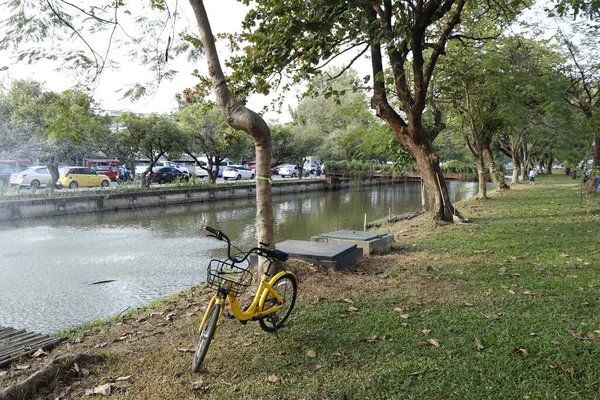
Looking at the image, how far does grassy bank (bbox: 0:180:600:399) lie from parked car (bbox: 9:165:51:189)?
21111mm

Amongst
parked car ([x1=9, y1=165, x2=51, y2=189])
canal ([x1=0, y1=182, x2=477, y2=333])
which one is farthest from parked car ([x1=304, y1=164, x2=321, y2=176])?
parked car ([x1=9, y1=165, x2=51, y2=189])

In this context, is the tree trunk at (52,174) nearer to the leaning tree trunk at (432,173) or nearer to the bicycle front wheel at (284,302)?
→ the leaning tree trunk at (432,173)

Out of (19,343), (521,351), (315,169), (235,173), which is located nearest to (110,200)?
(235,173)

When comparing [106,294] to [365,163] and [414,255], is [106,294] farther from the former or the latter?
[365,163]

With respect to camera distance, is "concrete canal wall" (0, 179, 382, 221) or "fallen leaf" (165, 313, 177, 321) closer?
"fallen leaf" (165, 313, 177, 321)

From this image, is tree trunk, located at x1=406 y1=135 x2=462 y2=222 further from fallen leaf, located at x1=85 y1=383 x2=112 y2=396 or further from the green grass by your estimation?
fallen leaf, located at x1=85 y1=383 x2=112 y2=396

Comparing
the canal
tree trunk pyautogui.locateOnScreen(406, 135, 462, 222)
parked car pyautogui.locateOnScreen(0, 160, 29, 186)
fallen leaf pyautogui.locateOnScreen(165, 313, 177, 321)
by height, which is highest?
parked car pyautogui.locateOnScreen(0, 160, 29, 186)

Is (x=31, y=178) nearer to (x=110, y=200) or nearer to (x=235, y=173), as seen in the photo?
(x=110, y=200)

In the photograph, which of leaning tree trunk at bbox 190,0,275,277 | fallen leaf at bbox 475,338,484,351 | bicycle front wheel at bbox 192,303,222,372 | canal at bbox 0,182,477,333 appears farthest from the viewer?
canal at bbox 0,182,477,333

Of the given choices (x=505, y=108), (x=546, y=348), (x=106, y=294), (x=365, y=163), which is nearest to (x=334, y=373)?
(x=546, y=348)

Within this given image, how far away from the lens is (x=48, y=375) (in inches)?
133

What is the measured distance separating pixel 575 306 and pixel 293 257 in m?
3.50

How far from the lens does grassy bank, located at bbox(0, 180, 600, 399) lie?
3133 millimetres

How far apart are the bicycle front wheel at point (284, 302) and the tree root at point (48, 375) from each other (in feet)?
4.85
